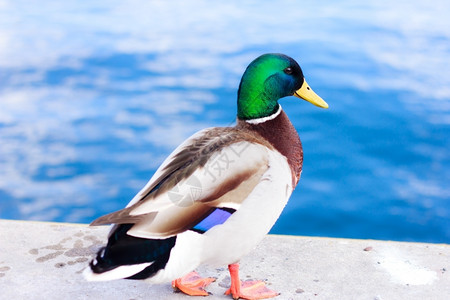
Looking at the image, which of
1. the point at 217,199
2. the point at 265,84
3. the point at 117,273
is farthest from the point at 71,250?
the point at 265,84

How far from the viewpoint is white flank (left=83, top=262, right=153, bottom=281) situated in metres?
1.96

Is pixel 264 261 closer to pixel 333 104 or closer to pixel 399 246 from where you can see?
pixel 399 246

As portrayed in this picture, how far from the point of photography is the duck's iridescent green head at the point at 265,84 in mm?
2363

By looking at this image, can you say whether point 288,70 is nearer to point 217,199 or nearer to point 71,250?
point 217,199

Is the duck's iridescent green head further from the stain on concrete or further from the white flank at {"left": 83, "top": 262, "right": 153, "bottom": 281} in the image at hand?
the stain on concrete

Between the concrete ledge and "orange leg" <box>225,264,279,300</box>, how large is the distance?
5 centimetres

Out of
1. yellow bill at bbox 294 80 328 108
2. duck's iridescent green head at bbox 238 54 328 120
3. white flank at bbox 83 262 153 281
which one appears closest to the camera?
white flank at bbox 83 262 153 281

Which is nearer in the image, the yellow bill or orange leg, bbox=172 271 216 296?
orange leg, bbox=172 271 216 296

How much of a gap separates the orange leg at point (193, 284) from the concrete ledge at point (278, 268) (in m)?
0.03

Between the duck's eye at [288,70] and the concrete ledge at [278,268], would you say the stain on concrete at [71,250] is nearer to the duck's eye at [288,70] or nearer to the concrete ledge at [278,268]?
the concrete ledge at [278,268]

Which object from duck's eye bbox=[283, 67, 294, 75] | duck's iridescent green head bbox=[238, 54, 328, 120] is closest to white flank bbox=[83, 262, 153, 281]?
duck's iridescent green head bbox=[238, 54, 328, 120]

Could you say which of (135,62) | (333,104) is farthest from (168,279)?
(135,62)

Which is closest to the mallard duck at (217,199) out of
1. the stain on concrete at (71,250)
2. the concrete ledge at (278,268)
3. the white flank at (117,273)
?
the white flank at (117,273)

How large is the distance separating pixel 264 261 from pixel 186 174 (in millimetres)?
793
